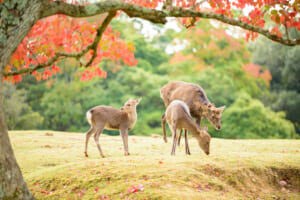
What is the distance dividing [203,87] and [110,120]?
14.0 metres

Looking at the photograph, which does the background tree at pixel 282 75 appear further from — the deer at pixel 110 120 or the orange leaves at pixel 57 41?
the orange leaves at pixel 57 41

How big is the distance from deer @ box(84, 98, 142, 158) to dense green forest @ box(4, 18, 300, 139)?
11501mm

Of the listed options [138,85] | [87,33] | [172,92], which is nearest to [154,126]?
[138,85]

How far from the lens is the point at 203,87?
21656 mm

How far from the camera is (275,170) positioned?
6734 millimetres

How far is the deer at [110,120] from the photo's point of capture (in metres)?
8.23

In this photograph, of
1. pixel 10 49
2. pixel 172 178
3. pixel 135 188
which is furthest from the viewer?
pixel 172 178

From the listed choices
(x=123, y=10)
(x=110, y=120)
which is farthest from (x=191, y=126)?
(x=123, y=10)

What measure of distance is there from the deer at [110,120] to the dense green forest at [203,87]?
1150cm

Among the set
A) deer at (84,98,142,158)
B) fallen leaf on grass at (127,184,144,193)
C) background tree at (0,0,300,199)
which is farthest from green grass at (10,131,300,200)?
deer at (84,98,142,158)

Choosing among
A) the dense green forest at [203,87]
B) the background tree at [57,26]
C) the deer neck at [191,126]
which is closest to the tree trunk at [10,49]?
the background tree at [57,26]

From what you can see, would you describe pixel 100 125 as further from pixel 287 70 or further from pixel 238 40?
pixel 287 70

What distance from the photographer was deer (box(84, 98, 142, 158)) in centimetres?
823

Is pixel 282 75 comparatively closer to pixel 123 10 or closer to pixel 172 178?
pixel 172 178
